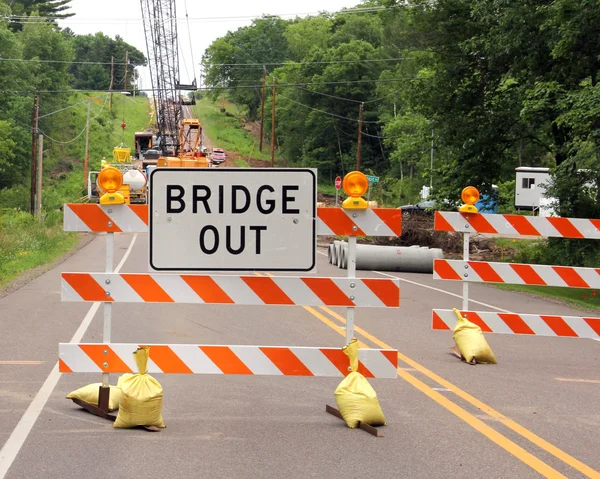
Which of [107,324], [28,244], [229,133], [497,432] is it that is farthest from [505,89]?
[229,133]

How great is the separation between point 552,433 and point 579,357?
4.15m

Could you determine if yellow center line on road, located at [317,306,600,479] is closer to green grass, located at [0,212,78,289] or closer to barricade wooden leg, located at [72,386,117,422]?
barricade wooden leg, located at [72,386,117,422]

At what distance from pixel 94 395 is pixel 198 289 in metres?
1.37

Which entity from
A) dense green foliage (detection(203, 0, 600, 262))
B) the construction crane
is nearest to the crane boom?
the construction crane

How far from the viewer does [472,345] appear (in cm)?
997

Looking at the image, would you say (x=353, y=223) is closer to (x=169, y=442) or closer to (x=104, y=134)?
(x=169, y=442)

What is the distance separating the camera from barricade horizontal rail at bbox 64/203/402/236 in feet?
22.2

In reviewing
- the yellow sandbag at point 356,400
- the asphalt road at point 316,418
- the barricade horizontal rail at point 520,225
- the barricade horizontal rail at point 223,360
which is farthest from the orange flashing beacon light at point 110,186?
the barricade horizontal rail at point 520,225

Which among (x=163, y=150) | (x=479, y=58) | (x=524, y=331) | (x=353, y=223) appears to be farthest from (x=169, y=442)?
(x=163, y=150)

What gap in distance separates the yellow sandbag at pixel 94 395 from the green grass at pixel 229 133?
86635 millimetres

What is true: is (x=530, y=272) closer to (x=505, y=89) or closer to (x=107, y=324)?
(x=107, y=324)

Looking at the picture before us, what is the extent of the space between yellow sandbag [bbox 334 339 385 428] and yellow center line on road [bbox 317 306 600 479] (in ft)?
2.72

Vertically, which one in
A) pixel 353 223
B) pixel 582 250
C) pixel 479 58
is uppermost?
pixel 479 58

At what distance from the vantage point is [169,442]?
250 inches
